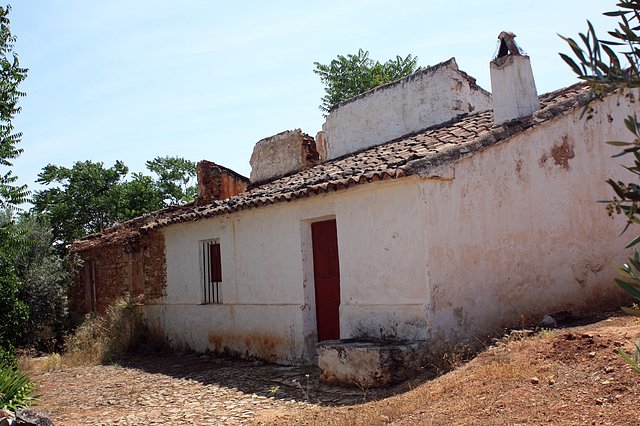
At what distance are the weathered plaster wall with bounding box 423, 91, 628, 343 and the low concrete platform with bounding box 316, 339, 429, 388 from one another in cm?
47

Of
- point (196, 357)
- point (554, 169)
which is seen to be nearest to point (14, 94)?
point (196, 357)

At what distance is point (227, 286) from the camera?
40.3ft

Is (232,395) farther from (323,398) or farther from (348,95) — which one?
(348,95)

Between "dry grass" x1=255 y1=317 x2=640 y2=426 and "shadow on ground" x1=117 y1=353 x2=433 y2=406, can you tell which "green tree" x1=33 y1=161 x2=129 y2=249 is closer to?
"shadow on ground" x1=117 y1=353 x2=433 y2=406

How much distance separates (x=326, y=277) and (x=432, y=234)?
255 centimetres

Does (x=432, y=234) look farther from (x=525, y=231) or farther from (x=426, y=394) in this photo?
(x=426, y=394)

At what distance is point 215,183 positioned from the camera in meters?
16.8

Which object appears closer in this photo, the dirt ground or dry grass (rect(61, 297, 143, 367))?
the dirt ground

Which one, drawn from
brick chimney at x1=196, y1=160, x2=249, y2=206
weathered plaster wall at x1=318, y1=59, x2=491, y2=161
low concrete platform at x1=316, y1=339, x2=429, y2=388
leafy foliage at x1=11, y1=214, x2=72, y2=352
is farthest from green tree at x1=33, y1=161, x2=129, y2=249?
low concrete platform at x1=316, y1=339, x2=429, y2=388

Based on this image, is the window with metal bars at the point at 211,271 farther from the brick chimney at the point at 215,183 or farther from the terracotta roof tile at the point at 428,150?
the brick chimney at the point at 215,183

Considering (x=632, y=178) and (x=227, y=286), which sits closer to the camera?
(x=632, y=178)

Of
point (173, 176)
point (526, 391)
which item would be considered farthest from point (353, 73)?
point (526, 391)

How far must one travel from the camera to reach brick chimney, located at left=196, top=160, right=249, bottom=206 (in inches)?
657

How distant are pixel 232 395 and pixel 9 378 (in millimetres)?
2910
